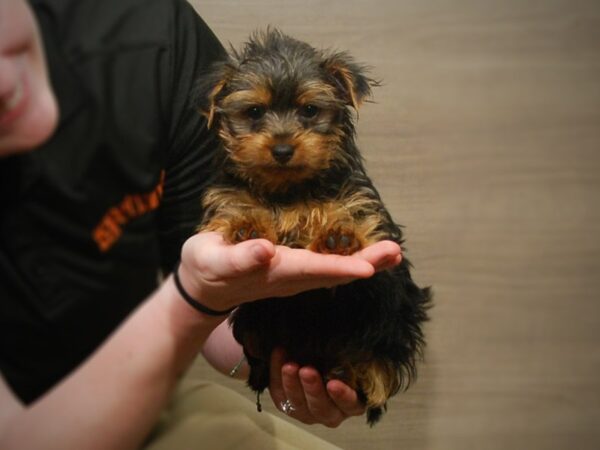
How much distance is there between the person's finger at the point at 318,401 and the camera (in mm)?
903

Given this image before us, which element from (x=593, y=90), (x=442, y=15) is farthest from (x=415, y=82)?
(x=593, y=90)

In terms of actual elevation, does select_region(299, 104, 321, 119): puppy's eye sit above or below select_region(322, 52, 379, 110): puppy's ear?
below

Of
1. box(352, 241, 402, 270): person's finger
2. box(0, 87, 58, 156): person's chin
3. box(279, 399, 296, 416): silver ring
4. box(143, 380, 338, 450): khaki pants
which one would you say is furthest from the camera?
box(279, 399, 296, 416): silver ring

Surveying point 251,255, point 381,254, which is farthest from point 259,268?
→ point 381,254

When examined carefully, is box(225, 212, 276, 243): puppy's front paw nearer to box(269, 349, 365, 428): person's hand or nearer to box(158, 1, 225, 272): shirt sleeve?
box(158, 1, 225, 272): shirt sleeve

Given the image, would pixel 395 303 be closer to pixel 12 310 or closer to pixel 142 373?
pixel 142 373

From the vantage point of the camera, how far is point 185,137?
32.4 inches

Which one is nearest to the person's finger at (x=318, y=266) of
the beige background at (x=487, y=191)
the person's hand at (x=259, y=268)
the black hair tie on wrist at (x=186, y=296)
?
the person's hand at (x=259, y=268)

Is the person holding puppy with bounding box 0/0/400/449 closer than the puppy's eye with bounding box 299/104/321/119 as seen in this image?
Yes

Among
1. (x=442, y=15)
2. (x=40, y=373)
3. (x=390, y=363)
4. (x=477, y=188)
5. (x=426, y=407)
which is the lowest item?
(x=426, y=407)

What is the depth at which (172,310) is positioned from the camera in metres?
0.77

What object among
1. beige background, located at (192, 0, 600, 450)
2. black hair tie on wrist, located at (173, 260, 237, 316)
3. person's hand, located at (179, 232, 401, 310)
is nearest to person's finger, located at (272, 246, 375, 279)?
person's hand, located at (179, 232, 401, 310)

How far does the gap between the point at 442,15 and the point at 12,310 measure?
2.14ft

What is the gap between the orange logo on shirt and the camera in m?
0.70
